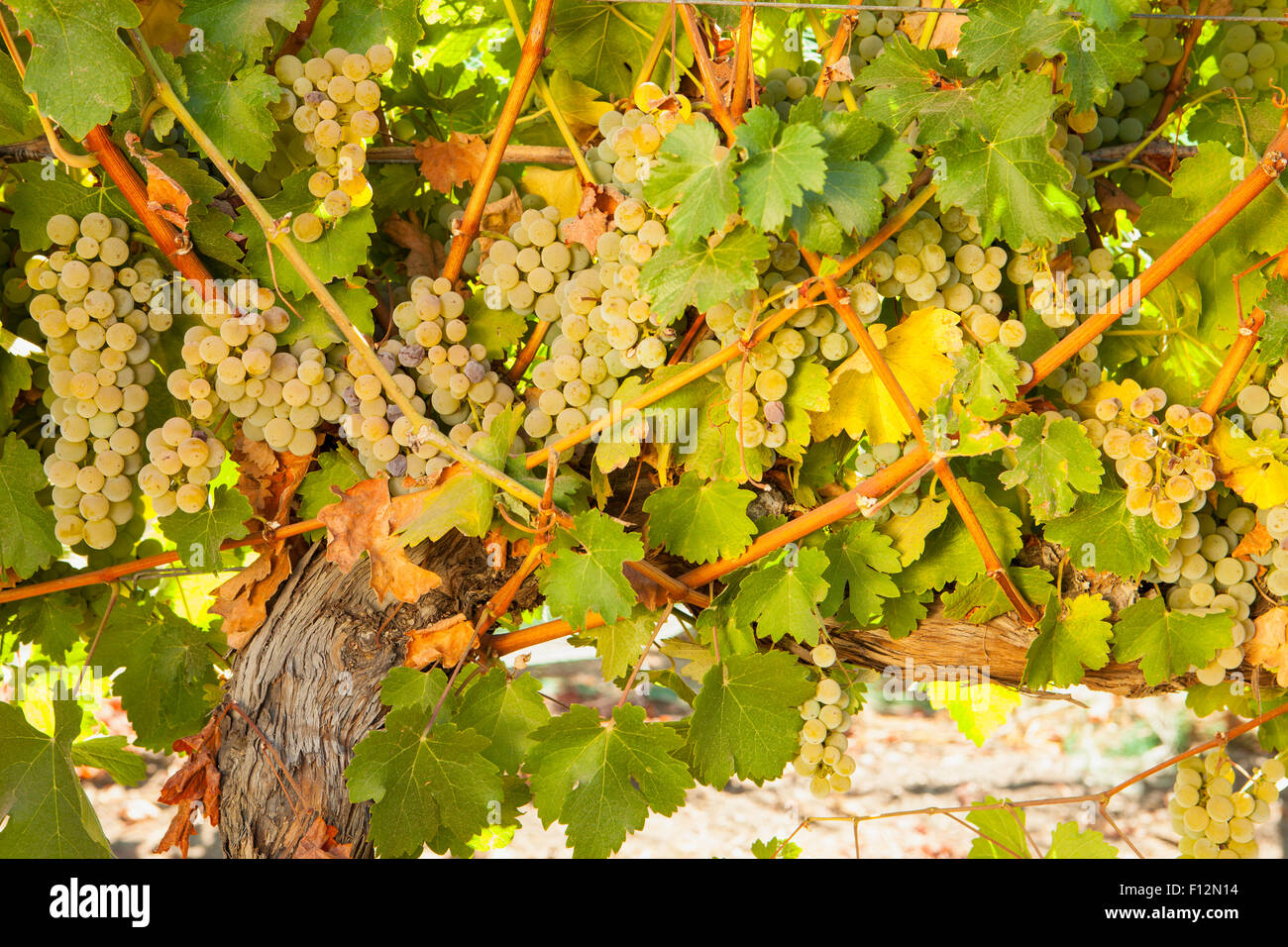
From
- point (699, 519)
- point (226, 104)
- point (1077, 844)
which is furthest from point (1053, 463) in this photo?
point (226, 104)

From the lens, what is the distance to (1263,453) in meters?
0.97

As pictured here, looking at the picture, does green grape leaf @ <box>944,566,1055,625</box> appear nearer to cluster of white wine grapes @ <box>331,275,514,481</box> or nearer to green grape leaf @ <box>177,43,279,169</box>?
cluster of white wine grapes @ <box>331,275,514,481</box>

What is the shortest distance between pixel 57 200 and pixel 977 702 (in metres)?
1.34

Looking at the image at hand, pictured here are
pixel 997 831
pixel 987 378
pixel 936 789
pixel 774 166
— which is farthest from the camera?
pixel 936 789

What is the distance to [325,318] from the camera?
105 cm

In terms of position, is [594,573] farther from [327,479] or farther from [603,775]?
[327,479]

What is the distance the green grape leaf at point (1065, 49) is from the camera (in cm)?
89

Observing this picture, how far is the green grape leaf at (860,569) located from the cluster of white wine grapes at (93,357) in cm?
78

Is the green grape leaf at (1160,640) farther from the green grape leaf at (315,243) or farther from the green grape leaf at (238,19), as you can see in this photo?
the green grape leaf at (238,19)

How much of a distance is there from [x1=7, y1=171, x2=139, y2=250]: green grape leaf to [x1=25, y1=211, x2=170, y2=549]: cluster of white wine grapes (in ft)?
0.07

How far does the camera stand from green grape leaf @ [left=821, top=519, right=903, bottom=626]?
1.04 m

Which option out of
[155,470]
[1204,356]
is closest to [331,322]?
[155,470]
